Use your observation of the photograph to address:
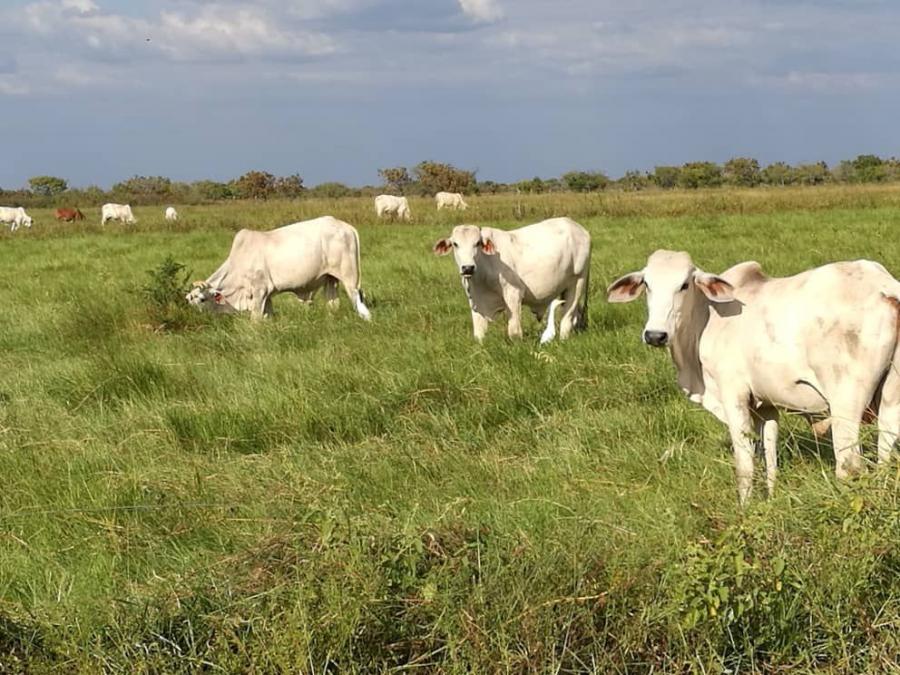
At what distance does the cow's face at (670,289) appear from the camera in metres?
4.97

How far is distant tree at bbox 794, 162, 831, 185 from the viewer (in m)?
67.7

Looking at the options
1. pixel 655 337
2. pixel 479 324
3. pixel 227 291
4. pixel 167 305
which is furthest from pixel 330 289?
pixel 655 337

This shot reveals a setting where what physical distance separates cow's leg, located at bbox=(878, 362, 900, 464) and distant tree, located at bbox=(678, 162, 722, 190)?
219 ft

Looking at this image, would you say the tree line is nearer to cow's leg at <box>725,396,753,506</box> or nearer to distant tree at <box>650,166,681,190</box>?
distant tree at <box>650,166,681,190</box>

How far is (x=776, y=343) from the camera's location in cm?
462

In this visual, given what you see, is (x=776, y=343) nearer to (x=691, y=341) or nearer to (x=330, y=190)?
(x=691, y=341)

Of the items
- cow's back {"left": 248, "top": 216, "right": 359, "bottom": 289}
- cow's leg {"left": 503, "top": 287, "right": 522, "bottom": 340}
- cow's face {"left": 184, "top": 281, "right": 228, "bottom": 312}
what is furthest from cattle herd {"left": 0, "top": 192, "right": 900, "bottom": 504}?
cow's back {"left": 248, "top": 216, "right": 359, "bottom": 289}

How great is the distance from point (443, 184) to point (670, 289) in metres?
55.6

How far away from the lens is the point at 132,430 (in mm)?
6141

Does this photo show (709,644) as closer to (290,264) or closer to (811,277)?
(811,277)

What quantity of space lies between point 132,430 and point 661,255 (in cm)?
339

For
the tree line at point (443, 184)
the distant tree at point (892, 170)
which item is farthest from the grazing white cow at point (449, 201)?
the distant tree at point (892, 170)

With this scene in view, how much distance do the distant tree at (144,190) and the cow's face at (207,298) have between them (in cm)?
4797

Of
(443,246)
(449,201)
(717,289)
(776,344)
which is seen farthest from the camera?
(449,201)
